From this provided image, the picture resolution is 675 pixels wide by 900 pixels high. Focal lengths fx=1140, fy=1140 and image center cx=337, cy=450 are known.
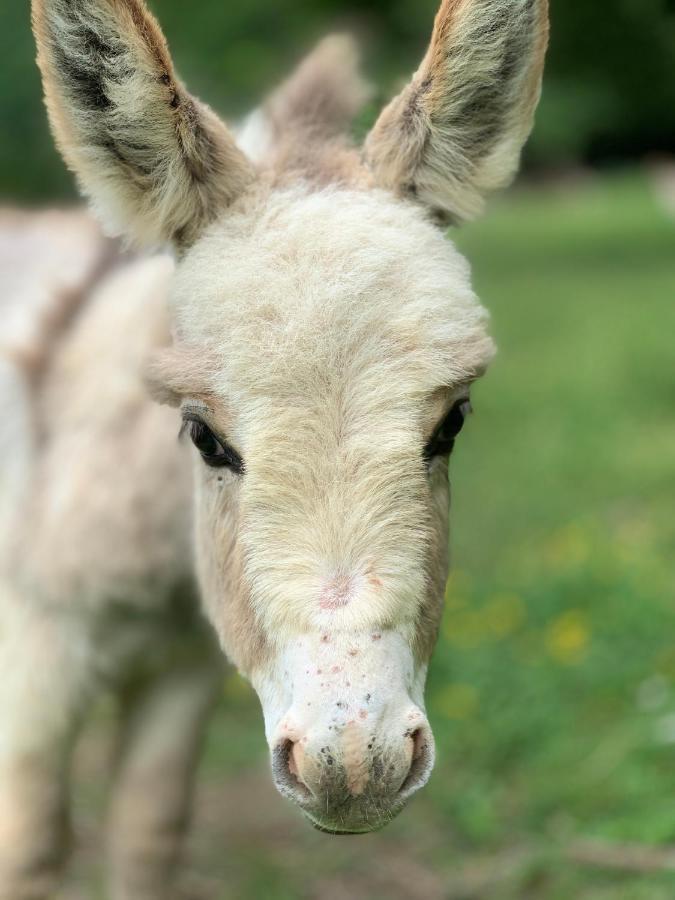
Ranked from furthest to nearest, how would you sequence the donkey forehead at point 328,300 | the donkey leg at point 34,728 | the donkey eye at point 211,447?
the donkey leg at point 34,728, the donkey eye at point 211,447, the donkey forehead at point 328,300

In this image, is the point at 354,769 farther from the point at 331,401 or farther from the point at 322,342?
the point at 322,342

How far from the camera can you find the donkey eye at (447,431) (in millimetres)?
2395

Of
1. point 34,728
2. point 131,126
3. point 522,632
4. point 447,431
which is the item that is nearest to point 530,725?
point 522,632

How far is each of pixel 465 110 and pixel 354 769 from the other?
156cm

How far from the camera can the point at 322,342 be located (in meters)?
2.32

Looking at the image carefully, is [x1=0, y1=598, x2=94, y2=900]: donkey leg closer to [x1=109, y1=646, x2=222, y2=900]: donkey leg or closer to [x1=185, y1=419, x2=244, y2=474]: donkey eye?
[x1=109, y1=646, x2=222, y2=900]: donkey leg

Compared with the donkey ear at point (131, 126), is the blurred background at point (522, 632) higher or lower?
lower

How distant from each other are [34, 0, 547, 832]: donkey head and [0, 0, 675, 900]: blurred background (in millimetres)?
487

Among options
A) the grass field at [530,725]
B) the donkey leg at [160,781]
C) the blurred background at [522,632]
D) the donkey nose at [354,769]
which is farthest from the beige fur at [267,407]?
the grass field at [530,725]

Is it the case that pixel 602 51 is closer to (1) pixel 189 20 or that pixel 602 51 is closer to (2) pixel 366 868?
(1) pixel 189 20

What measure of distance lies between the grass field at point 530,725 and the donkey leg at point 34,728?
0.99m

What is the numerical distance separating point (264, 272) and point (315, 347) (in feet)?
0.79

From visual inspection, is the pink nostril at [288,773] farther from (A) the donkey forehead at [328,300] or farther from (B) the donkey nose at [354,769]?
(A) the donkey forehead at [328,300]

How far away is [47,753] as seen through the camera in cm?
329
